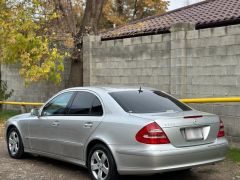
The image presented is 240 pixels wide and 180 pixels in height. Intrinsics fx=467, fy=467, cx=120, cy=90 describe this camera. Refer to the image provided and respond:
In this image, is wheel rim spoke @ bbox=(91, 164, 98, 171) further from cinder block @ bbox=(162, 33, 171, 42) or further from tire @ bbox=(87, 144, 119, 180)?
cinder block @ bbox=(162, 33, 171, 42)

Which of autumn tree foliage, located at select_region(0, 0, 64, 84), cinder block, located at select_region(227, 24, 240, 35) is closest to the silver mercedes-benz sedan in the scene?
cinder block, located at select_region(227, 24, 240, 35)

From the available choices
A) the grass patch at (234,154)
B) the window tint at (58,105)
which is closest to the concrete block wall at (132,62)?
the grass patch at (234,154)

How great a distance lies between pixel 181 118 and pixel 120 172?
3.71 feet

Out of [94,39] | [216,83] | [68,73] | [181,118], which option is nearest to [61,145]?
[181,118]

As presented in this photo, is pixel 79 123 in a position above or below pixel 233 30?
below

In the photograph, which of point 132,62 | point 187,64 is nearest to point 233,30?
point 187,64

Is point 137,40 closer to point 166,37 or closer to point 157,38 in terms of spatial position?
point 157,38

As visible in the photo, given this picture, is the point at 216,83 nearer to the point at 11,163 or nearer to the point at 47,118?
the point at 47,118

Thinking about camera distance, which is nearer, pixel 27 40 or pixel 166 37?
pixel 166 37

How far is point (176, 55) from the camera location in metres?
11.1

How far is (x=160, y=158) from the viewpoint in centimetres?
617

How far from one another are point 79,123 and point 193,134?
1858mm

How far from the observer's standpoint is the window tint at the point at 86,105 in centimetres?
728

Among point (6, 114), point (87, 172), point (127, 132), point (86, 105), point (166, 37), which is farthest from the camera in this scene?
point (6, 114)
